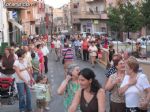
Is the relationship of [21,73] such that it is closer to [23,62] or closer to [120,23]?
[23,62]

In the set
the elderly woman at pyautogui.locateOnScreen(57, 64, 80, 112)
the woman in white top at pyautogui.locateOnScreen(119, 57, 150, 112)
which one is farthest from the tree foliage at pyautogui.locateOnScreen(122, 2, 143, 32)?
the woman in white top at pyautogui.locateOnScreen(119, 57, 150, 112)

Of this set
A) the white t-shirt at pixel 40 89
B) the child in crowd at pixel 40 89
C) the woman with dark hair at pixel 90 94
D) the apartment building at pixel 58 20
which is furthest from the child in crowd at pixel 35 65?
the apartment building at pixel 58 20

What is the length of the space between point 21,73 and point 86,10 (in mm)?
81912

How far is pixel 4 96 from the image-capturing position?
46.0 feet

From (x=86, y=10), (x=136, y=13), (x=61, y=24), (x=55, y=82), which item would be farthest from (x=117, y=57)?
(x=61, y=24)

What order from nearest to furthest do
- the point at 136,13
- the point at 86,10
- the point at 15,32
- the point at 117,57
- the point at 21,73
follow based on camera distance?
1. the point at 117,57
2. the point at 21,73
3. the point at 136,13
4. the point at 15,32
5. the point at 86,10

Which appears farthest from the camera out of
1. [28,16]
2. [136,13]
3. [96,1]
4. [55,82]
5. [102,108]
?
[96,1]

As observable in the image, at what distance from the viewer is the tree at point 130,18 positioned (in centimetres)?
4269

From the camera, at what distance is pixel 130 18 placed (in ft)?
142

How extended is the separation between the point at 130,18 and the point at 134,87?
119 feet

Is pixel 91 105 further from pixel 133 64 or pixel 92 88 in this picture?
pixel 133 64

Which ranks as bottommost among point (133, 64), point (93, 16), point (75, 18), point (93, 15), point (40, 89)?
point (40, 89)

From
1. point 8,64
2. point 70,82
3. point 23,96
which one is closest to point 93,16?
point 8,64

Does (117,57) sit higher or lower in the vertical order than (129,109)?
higher
